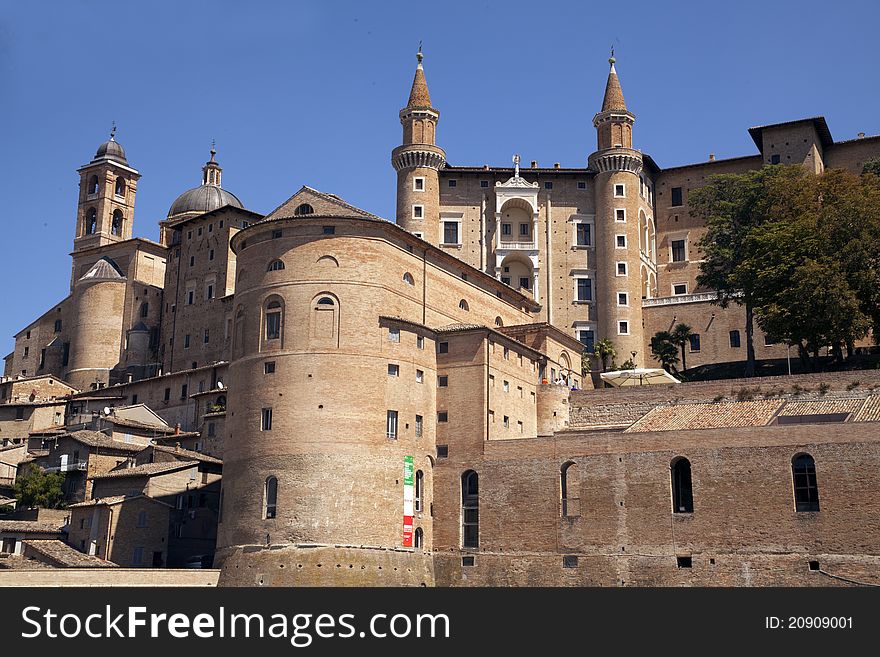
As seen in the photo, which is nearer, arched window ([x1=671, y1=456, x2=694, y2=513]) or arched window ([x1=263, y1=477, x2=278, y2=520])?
arched window ([x1=671, y1=456, x2=694, y2=513])

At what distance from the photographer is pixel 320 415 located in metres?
52.8

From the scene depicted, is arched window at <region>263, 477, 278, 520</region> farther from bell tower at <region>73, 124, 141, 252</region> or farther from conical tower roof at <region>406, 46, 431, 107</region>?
bell tower at <region>73, 124, 141, 252</region>

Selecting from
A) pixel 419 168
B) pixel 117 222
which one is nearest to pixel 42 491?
pixel 419 168

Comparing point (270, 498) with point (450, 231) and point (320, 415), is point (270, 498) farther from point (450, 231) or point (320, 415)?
point (450, 231)

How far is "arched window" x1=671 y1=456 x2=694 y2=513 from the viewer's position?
162ft

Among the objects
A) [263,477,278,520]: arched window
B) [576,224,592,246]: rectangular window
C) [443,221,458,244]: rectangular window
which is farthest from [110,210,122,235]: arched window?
[263,477,278,520]: arched window

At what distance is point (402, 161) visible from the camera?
277 feet

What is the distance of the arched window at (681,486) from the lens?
49.4 meters

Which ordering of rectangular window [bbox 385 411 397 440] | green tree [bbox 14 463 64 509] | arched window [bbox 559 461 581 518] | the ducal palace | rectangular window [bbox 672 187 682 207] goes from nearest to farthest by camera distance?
the ducal palace, arched window [bbox 559 461 581 518], rectangular window [bbox 385 411 397 440], green tree [bbox 14 463 64 509], rectangular window [bbox 672 187 682 207]

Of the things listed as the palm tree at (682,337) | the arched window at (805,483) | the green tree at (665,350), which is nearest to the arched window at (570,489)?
the arched window at (805,483)

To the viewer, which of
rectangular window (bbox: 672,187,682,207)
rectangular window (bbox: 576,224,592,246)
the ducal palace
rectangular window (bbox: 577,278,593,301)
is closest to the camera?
the ducal palace

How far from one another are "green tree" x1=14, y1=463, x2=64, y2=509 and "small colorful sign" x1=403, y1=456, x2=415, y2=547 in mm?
20311

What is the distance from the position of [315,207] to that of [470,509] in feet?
53.8

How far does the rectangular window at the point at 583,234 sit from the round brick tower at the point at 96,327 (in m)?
36.5
